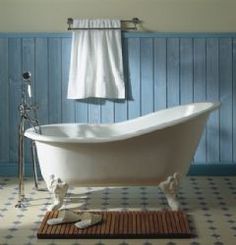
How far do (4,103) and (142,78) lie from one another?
54.7 inches

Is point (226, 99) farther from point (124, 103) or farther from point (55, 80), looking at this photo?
point (55, 80)

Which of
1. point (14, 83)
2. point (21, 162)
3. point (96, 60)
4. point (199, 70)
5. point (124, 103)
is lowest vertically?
point (21, 162)

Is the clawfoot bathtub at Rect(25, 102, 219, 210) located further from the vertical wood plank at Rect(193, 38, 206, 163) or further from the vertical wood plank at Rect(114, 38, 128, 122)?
the vertical wood plank at Rect(114, 38, 128, 122)

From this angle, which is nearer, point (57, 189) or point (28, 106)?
point (57, 189)

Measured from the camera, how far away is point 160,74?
5395 millimetres

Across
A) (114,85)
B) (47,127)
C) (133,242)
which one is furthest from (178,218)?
(114,85)

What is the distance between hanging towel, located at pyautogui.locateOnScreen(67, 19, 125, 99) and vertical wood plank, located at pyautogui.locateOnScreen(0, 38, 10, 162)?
2.13ft

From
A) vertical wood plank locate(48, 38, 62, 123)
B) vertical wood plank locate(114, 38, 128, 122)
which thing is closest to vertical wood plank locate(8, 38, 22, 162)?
vertical wood plank locate(48, 38, 62, 123)

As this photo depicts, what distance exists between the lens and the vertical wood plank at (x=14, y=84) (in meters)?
5.38

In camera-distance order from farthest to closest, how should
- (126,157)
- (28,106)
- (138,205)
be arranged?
(28,106) → (138,205) → (126,157)

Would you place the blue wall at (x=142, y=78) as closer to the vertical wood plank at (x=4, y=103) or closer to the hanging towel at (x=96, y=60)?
the vertical wood plank at (x=4, y=103)

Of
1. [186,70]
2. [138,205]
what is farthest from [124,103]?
[138,205]

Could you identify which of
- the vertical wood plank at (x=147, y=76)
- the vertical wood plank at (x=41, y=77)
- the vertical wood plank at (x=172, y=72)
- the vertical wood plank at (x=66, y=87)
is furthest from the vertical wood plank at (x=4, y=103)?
the vertical wood plank at (x=172, y=72)

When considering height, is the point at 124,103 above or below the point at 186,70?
below
